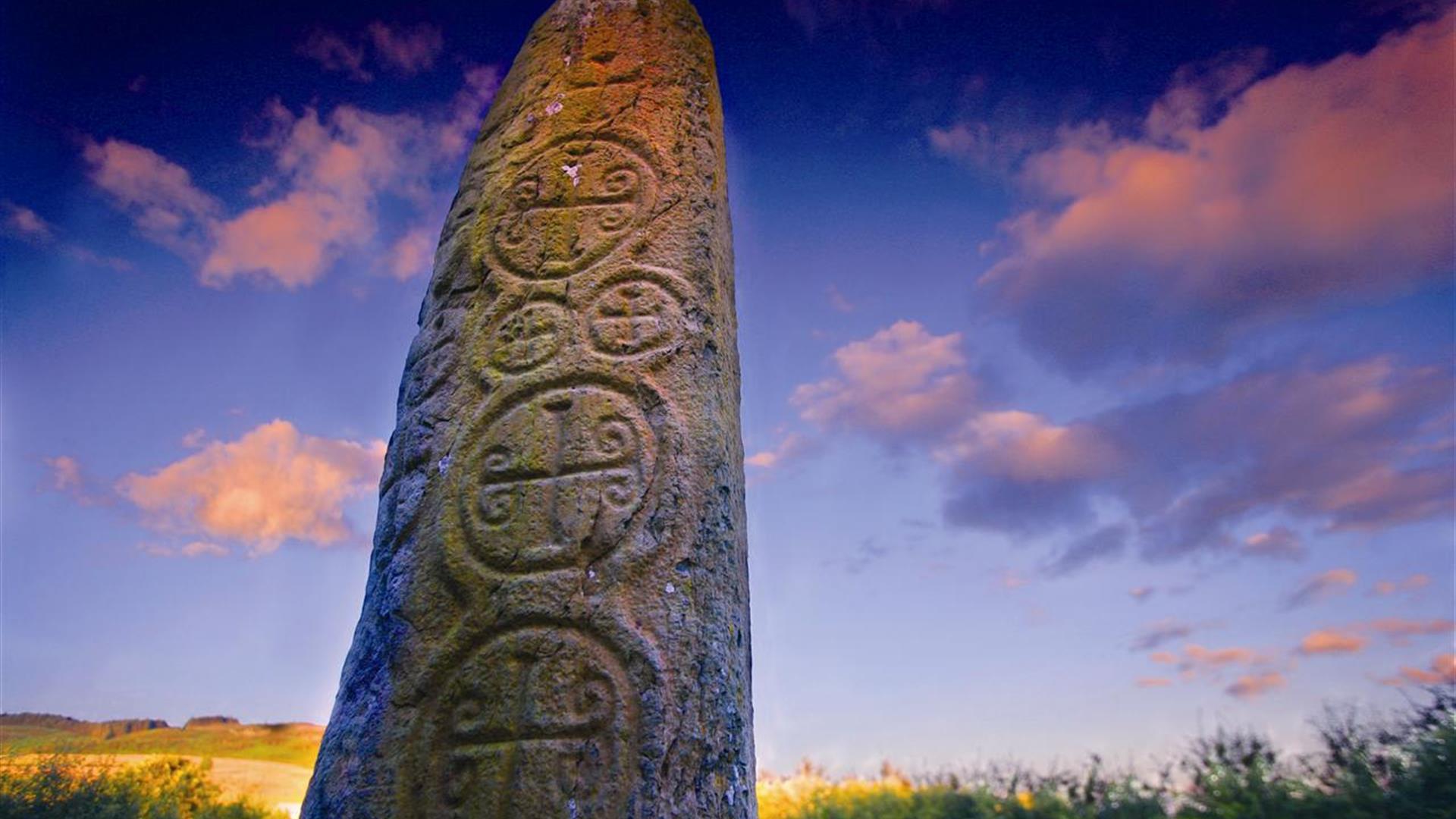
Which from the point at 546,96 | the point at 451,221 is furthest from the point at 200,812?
the point at 546,96

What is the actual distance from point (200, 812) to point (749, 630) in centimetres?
832

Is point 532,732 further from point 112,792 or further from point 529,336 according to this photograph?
point 112,792

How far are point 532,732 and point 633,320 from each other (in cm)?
141

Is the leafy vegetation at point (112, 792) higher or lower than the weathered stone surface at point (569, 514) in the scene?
lower

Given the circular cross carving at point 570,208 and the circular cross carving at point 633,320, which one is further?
the circular cross carving at point 570,208

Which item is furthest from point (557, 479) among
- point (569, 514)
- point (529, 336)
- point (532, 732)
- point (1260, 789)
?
point (1260, 789)

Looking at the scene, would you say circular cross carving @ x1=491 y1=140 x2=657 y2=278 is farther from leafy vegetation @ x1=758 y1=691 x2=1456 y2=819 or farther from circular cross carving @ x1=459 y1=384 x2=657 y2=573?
leafy vegetation @ x1=758 y1=691 x2=1456 y2=819

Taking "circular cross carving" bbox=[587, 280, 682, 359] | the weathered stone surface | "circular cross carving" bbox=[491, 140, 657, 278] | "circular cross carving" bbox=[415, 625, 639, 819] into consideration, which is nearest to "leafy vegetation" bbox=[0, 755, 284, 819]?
the weathered stone surface

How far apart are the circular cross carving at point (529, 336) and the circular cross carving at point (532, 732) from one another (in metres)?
0.97

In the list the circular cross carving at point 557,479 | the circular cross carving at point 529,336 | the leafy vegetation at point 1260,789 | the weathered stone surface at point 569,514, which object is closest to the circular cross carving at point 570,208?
the weathered stone surface at point 569,514

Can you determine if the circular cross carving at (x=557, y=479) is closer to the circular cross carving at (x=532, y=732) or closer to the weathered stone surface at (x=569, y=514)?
the weathered stone surface at (x=569, y=514)

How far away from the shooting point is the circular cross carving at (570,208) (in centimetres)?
340

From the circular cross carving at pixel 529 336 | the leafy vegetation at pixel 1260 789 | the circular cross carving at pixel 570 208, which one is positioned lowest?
the leafy vegetation at pixel 1260 789

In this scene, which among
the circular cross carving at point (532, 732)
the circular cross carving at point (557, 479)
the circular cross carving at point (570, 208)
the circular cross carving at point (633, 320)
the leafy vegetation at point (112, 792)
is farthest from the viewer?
the leafy vegetation at point (112, 792)
